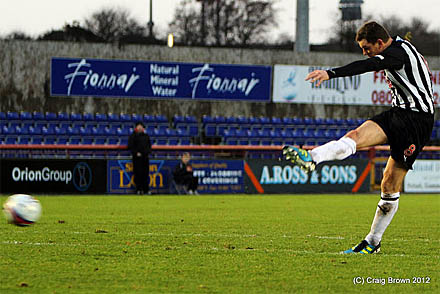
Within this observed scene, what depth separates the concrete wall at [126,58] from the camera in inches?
1246

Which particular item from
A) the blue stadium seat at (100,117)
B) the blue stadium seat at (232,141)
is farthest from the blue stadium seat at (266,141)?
the blue stadium seat at (100,117)

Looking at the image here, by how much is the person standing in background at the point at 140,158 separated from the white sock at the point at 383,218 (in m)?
13.7

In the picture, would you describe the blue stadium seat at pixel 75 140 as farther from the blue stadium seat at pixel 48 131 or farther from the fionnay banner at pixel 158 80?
the fionnay banner at pixel 158 80

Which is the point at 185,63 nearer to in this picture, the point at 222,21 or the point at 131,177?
the point at 131,177

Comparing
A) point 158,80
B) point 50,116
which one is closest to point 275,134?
point 158,80

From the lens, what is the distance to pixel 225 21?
168ft

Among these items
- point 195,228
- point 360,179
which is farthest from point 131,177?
point 195,228

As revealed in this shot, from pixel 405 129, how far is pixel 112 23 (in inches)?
1894

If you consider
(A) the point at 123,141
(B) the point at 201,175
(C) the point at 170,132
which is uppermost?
(C) the point at 170,132

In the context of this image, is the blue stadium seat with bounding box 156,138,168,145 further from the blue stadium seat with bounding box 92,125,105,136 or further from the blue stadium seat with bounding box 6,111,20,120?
the blue stadium seat with bounding box 6,111,20,120

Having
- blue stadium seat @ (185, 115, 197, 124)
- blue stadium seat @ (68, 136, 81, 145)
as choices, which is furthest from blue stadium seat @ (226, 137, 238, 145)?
blue stadium seat @ (68, 136, 81, 145)

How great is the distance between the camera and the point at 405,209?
15.4 metres

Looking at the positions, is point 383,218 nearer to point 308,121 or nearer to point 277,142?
point 277,142

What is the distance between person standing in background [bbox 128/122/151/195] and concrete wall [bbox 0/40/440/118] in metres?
11.9
